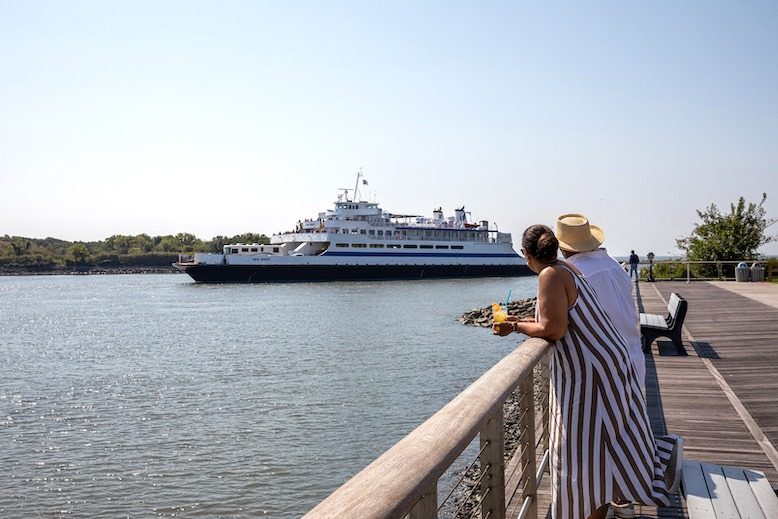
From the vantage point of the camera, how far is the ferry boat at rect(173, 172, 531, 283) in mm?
53844

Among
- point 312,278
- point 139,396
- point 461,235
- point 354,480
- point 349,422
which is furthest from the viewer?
point 461,235

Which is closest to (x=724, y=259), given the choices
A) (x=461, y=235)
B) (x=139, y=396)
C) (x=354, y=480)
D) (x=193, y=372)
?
(x=193, y=372)

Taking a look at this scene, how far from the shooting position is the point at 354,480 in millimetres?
1251

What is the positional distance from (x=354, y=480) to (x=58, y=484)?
8.74 metres

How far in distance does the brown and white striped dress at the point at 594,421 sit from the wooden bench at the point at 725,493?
0.21 meters

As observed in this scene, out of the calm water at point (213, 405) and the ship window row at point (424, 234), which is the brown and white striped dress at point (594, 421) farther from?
the ship window row at point (424, 234)

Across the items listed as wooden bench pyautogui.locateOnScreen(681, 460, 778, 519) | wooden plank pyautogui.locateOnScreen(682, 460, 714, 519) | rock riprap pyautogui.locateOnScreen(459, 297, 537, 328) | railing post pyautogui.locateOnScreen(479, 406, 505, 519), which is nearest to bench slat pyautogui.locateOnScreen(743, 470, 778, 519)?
wooden bench pyautogui.locateOnScreen(681, 460, 778, 519)

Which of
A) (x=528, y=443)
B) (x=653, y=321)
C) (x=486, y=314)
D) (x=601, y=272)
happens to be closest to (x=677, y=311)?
(x=653, y=321)

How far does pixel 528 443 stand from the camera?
9.50 feet

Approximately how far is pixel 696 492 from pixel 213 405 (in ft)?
36.6

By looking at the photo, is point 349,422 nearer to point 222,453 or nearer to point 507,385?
point 222,453

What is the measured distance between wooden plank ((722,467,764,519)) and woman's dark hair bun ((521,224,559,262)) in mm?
1085

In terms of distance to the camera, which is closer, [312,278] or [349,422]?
[349,422]

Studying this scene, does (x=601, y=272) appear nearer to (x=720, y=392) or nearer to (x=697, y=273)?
(x=720, y=392)
